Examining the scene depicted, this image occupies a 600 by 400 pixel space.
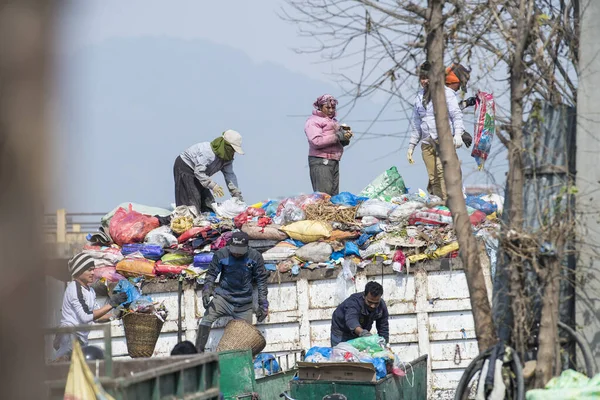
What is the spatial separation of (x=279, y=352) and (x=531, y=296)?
5.46 metres

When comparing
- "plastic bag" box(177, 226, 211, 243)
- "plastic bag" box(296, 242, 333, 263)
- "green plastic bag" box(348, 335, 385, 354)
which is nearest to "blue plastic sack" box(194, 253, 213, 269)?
"plastic bag" box(177, 226, 211, 243)

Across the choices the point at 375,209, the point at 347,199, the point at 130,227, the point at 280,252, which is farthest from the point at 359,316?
the point at 130,227

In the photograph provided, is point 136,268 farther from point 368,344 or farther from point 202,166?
point 368,344

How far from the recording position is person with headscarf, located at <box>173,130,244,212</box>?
13922mm

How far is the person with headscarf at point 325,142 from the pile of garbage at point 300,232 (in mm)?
540

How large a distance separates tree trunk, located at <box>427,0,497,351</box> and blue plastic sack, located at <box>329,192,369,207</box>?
243 inches

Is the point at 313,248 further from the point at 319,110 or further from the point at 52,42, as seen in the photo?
the point at 52,42

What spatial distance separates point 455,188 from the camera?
7.13 meters

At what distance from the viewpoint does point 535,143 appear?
723 centimetres

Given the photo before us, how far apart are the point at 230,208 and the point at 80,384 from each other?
837cm

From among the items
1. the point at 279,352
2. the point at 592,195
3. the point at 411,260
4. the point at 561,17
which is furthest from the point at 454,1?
the point at 279,352

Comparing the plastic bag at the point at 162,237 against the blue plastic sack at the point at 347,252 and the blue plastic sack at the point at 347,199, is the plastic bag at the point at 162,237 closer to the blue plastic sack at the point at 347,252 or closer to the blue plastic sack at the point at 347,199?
the blue plastic sack at the point at 347,199

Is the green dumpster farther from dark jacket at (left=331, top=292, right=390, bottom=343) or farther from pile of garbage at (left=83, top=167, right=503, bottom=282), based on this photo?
pile of garbage at (left=83, top=167, right=503, bottom=282)

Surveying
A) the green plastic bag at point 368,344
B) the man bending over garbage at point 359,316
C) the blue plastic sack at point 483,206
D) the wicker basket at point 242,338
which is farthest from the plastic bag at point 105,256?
the blue plastic sack at point 483,206
